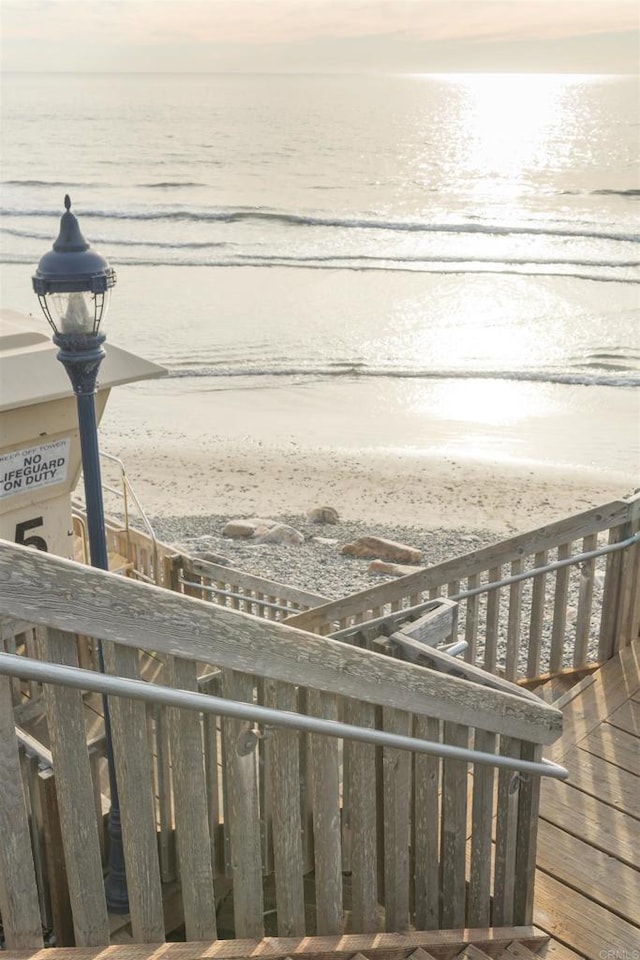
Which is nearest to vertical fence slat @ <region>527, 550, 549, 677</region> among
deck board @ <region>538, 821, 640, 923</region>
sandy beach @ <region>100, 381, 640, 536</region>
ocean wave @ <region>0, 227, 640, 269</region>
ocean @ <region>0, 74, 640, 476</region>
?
deck board @ <region>538, 821, 640, 923</region>

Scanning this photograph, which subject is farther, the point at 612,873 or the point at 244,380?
the point at 244,380

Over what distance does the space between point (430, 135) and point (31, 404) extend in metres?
98.7

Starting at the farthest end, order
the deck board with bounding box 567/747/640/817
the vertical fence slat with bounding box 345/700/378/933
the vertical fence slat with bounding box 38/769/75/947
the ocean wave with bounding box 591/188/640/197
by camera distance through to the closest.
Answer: the ocean wave with bounding box 591/188/640/197 → the deck board with bounding box 567/747/640/817 → the vertical fence slat with bounding box 38/769/75/947 → the vertical fence slat with bounding box 345/700/378/933

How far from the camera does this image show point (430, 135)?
316 ft

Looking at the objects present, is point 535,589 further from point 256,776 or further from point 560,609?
point 256,776

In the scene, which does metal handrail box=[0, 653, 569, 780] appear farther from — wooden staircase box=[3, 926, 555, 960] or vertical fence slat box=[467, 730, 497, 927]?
wooden staircase box=[3, 926, 555, 960]

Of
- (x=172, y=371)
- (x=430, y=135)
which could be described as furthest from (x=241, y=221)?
(x=430, y=135)

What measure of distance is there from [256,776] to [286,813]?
0.14m

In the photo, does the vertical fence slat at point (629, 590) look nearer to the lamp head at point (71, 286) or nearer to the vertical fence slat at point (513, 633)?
the vertical fence slat at point (513, 633)

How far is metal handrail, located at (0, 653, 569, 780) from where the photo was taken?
1797mm

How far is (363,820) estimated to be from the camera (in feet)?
9.02

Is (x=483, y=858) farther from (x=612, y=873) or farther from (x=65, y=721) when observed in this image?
(x=65, y=721)

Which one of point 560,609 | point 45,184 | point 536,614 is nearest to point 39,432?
point 536,614

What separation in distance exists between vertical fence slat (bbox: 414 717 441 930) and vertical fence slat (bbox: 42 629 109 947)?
110 cm
